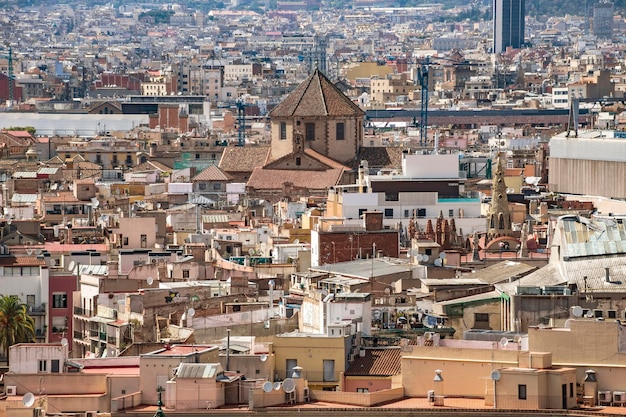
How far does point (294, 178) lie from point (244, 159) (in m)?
5.31

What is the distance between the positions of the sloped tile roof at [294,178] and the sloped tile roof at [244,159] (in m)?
2.96

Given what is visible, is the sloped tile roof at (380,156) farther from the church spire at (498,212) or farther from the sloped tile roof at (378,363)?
the sloped tile roof at (378,363)

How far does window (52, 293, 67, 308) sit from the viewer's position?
4006 cm

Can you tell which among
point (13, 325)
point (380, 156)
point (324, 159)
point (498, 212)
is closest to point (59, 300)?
point (13, 325)

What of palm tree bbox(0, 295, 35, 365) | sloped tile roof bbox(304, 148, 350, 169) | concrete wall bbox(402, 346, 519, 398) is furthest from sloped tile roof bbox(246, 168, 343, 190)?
concrete wall bbox(402, 346, 519, 398)

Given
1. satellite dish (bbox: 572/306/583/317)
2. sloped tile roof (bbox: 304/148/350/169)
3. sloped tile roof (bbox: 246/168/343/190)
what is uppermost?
sloped tile roof (bbox: 304/148/350/169)

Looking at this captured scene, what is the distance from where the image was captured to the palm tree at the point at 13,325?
3688 cm

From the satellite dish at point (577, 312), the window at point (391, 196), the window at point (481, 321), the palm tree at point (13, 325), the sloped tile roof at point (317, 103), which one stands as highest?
the sloped tile roof at point (317, 103)

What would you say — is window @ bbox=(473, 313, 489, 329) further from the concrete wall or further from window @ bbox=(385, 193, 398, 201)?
window @ bbox=(385, 193, 398, 201)

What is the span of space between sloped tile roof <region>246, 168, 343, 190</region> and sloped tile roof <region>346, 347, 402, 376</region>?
132 feet

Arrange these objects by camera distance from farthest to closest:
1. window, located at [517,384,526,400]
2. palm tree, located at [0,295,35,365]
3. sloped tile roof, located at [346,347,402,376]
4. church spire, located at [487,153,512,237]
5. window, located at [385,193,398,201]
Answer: window, located at [385,193,398,201] < church spire, located at [487,153,512,237] < palm tree, located at [0,295,35,365] < sloped tile roof, located at [346,347,402,376] < window, located at [517,384,526,400]

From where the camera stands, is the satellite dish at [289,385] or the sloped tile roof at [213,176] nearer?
the satellite dish at [289,385]

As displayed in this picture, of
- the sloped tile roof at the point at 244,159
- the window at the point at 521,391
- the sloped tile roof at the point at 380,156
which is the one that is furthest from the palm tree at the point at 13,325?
the sloped tile roof at the point at 244,159

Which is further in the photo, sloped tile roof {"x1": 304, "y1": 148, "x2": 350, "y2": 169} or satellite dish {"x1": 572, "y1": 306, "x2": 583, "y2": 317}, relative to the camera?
sloped tile roof {"x1": 304, "y1": 148, "x2": 350, "y2": 169}
